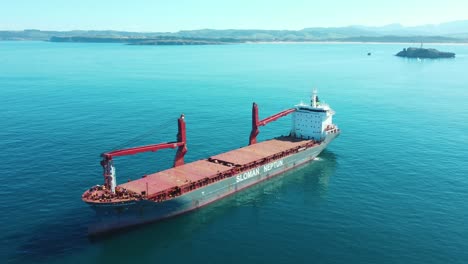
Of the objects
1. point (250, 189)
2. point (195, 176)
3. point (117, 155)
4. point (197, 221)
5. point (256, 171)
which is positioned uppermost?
point (117, 155)

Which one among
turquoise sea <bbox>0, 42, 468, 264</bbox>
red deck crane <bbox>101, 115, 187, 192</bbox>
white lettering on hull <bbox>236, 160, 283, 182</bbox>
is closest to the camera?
turquoise sea <bbox>0, 42, 468, 264</bbox>

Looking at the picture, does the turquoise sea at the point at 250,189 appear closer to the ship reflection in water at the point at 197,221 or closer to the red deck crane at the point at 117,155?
the ship reflection in water at the point at 197,221

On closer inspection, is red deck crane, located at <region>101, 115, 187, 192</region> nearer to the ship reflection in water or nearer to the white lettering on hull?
the ship reflection in water

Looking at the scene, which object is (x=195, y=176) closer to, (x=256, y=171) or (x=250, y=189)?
(x=250, y=189)

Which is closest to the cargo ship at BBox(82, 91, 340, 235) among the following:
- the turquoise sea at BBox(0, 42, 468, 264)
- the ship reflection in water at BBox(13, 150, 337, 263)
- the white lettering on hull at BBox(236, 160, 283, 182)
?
the white lettering on hull at BBox(236, 160, 283, 182)

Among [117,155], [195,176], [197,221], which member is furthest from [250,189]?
[117,155]

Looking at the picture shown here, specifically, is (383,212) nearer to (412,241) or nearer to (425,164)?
(412,241)
